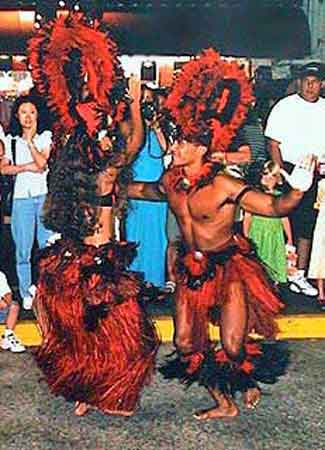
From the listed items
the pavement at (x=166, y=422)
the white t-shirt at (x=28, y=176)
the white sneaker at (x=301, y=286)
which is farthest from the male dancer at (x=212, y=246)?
the white sneaker at (x=301, y=286)

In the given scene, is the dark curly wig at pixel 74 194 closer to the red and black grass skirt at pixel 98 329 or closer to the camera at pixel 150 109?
the red and black grass skirt at pixel 98 329

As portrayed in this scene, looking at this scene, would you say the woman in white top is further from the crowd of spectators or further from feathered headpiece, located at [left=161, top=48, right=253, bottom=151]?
feathered headpiece, located at [left=161, top=48, right=253, bottom=151]

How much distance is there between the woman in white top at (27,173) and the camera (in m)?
7.29

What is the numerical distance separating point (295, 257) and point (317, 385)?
92.1 inches

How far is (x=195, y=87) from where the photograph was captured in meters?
5.48

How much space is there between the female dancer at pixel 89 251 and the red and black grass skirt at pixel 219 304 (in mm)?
269

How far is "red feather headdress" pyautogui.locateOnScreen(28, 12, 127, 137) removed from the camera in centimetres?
542

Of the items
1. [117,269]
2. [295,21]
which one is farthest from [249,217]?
[295,21]

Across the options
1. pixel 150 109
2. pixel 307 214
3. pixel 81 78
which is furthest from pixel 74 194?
pixel 307 214

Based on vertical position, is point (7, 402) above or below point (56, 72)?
below

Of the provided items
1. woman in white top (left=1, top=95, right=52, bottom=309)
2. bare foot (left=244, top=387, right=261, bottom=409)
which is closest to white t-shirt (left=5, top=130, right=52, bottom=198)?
woman in white top (left=1, top=95, right=52, bottom=309)

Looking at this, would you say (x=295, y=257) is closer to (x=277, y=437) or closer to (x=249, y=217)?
(x=249, y=217)

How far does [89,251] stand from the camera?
5.53 metres

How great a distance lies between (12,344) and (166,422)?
5.63 ft
